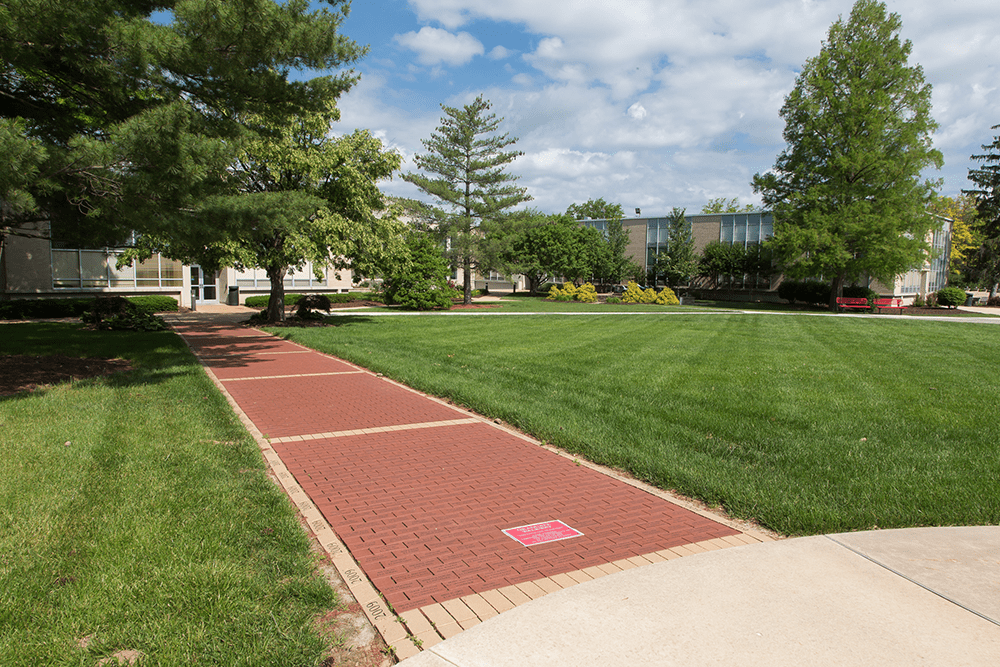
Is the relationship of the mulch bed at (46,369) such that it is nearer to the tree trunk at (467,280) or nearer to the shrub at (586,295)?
the tree trunk at (467,280)

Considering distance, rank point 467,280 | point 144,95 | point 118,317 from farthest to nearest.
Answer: point 467,280 → point 118,317 → point 144,95

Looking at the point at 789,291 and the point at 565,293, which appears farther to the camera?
the point at 789,291

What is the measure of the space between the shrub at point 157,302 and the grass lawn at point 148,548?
71.8 feet

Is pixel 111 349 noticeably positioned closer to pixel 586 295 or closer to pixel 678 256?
pixel 586 295

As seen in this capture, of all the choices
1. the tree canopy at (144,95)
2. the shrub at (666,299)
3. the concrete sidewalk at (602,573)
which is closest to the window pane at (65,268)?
the tree canopy at (144,95)

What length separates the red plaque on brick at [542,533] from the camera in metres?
4.03

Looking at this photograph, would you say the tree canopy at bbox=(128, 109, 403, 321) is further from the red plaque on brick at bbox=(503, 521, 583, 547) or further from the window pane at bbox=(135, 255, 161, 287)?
the red plaque on brick at bbox=(503, 521, 583, 547)

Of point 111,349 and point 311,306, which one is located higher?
point 311,306

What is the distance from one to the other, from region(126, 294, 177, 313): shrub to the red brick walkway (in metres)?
21.8

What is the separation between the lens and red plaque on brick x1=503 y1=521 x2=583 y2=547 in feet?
13.2

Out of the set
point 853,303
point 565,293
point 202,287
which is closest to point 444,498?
point 202,287

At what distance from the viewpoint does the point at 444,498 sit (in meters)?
4.79

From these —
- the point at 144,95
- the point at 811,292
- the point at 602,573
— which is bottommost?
the point at 602,573

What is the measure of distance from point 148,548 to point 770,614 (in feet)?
11.9
